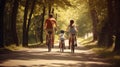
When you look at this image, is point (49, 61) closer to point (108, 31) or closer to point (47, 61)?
point (47, 61)

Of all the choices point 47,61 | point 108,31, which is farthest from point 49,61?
point 108,31

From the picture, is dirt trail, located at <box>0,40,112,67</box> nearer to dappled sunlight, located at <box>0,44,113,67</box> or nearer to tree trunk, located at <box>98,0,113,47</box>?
dappled sunlight, located at <box>0,44,113,67</box>

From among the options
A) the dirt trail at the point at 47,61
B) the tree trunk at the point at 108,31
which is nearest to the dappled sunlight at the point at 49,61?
the dirt trail at the point at 47,61

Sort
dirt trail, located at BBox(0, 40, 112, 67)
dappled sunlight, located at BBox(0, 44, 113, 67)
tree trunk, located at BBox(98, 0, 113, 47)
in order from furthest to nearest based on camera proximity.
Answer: tree trunk, located at BBox(98, 0, 113, 47) < dappled sunlight, located at BBox(0, 44, 113, 67) < dirt trail, located at BBox(0, 40, 112, 67)

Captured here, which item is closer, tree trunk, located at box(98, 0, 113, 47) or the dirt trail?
the dirt trail

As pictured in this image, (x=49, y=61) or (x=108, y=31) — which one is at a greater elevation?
(x=49, y=61)

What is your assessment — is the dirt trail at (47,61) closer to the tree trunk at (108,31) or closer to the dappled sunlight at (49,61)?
the dappled sunlight at (49,61)

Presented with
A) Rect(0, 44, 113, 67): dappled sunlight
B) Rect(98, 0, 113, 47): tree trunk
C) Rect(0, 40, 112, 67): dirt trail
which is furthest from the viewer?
Rect(98, 0, 113, 47): tree trunk

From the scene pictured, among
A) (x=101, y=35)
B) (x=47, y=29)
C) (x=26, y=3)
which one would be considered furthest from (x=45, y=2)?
(x=47, y=29)

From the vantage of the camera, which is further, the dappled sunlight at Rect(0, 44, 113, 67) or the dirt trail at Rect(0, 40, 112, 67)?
the dappled sunlight at Rect(0, 44, 113, 67)

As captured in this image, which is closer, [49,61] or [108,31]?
[49,61]

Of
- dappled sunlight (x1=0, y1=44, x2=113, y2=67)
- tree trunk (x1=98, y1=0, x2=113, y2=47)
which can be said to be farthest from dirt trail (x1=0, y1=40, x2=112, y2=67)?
tree trunk (x1=98, y1=0, x2=113, y2=47)

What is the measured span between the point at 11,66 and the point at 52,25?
11.1 m

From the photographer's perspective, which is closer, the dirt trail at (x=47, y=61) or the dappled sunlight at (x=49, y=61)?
the dirt trail at (x=47, y=61)
